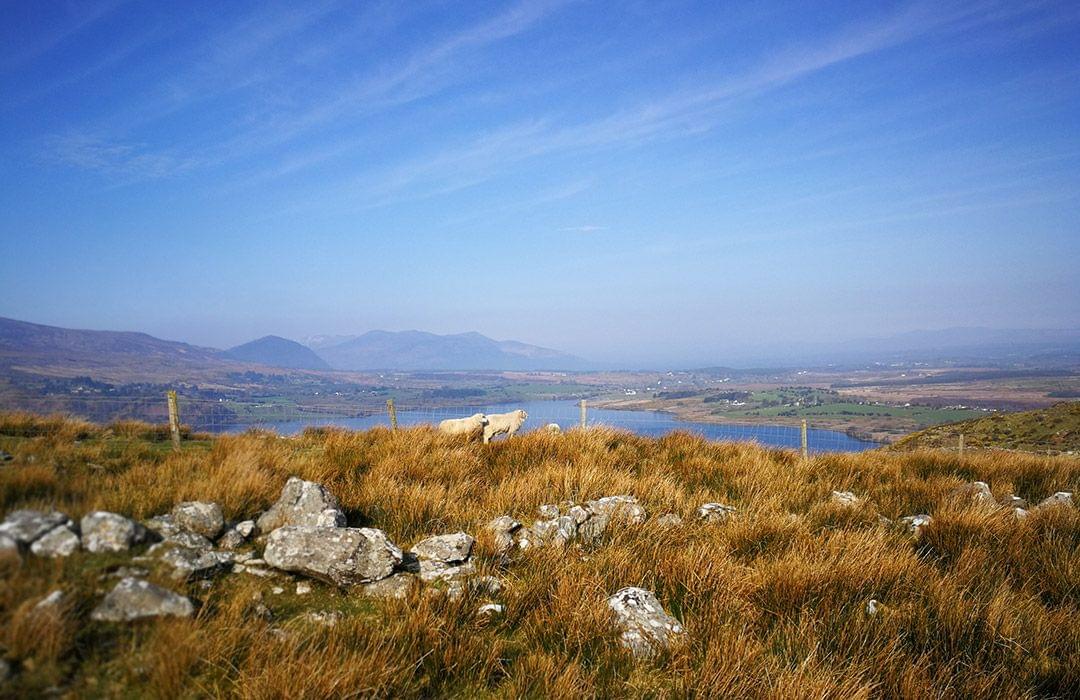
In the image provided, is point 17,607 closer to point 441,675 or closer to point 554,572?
point 441,675

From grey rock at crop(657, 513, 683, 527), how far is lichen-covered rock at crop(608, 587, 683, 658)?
1779 mm

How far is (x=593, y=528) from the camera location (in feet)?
19.1

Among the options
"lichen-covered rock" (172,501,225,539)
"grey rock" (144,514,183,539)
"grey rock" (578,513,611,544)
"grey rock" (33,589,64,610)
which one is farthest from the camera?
"grey rock" (578,513,611,544)

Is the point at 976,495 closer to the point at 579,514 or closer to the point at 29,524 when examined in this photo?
the point at 579,514

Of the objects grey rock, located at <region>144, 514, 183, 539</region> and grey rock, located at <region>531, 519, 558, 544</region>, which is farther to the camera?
grey rock, located at <region>531, 519, 558, 544</region>

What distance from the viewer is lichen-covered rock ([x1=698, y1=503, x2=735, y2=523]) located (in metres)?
6.52

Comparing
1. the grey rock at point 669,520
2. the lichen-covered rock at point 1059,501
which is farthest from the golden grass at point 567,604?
the lichen-covered rock at point 1059,501

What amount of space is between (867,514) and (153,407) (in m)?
19.2

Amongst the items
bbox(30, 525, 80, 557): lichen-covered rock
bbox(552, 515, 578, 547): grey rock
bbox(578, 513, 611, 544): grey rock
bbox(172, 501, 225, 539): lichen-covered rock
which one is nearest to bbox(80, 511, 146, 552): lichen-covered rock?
bbox(30, 525, 80, 557): lichen-covered rock

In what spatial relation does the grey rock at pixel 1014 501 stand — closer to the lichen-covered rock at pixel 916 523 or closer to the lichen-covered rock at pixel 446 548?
the lichen-covered rock at pixel 916 523

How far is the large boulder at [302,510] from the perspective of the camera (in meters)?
4.89

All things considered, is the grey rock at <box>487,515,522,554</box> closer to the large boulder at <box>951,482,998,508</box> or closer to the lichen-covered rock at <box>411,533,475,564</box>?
the lichen-covered rock at <box>411,533,475,564</box>

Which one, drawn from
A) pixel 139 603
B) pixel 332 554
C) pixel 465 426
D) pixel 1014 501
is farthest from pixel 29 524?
pixel 1014 501

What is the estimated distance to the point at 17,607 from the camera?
2301 millimetres
